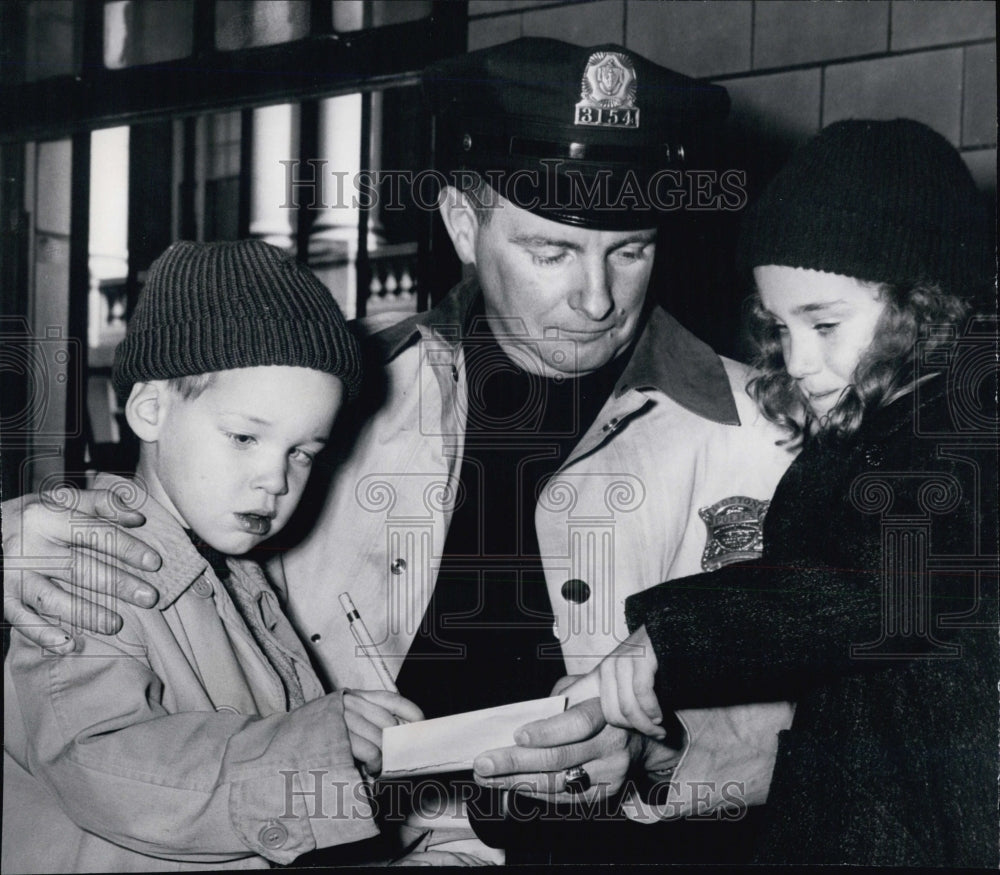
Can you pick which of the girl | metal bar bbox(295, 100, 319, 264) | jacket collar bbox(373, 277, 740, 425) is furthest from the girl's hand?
metal bar bbox(295, 100, 319, 264)

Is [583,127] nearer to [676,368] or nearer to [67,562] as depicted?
[676,368]

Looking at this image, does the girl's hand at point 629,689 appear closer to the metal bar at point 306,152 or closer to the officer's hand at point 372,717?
the officer's hand at point 372,717

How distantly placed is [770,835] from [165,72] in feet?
3.90

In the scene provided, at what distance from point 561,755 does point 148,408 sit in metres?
0.60

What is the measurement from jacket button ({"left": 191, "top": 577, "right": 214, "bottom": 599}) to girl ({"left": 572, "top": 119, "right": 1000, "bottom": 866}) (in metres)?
0.44

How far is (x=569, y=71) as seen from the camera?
147cm

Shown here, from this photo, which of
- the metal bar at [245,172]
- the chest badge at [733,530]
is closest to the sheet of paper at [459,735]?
the chest badge at [733,530]

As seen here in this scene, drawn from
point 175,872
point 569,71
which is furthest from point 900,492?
point 175,872

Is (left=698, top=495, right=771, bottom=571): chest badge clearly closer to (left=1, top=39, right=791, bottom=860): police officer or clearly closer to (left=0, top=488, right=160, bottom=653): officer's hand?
(left=1, top=39, right=791, bottom=860): police officer

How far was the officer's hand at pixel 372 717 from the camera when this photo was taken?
137 centimetres

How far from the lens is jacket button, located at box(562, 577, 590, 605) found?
4.81 ft

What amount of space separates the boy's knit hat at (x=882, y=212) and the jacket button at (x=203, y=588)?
2.38 ft

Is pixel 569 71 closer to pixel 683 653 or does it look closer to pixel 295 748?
pixel 683 653

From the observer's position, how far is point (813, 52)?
4.93ft
